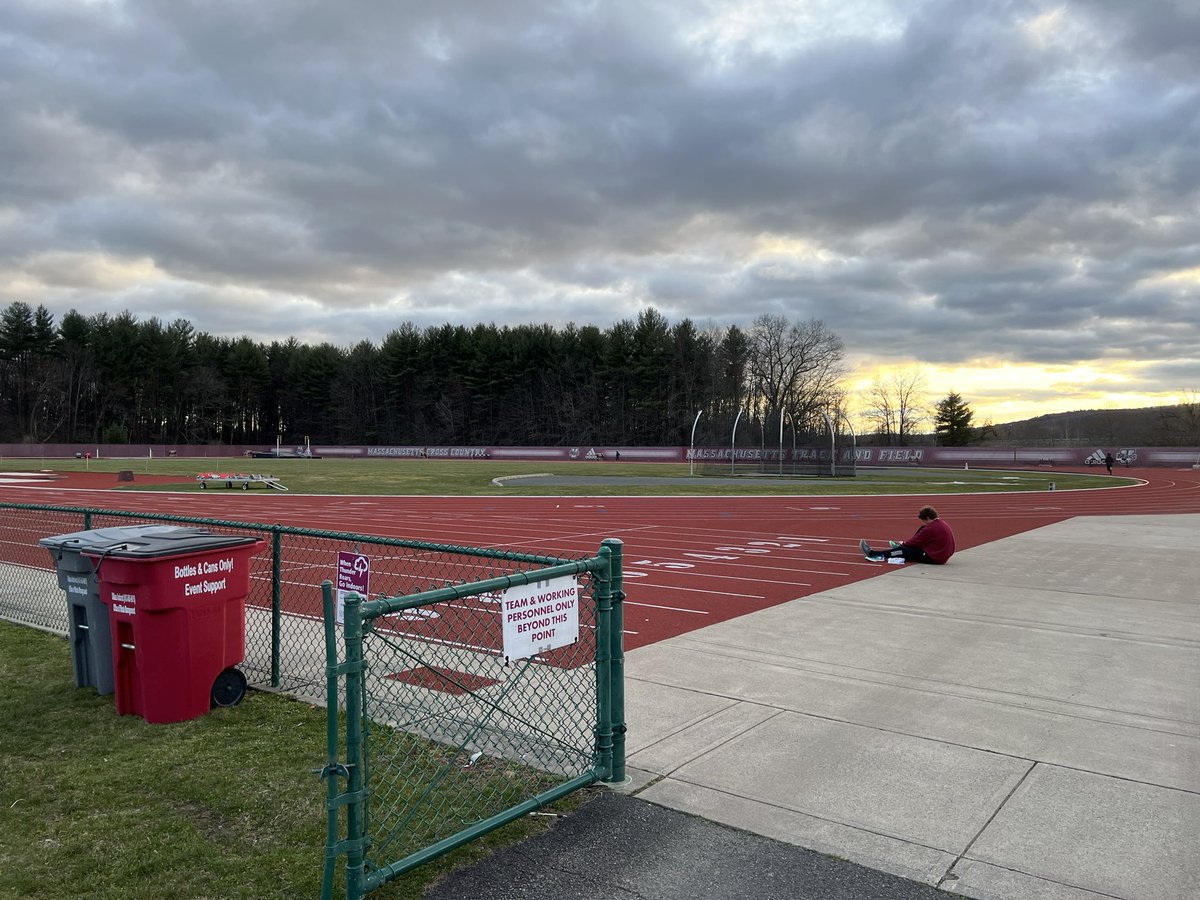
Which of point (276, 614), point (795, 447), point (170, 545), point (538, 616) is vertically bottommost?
point (276, 614)

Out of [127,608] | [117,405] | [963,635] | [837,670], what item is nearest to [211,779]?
[127,608]

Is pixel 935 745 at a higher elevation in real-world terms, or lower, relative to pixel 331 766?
lower

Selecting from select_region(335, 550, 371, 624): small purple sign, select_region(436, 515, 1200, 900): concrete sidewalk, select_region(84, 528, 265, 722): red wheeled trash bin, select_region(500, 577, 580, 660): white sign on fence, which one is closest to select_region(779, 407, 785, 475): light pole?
select_region(436, 515, 1200, 900): concrete sidewalk

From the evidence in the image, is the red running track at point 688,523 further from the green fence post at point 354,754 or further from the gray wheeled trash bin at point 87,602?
the green fence post at point 354,754

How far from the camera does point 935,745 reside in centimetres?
523

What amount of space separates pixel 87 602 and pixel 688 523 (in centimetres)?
1512

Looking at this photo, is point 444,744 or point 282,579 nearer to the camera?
point 444,744

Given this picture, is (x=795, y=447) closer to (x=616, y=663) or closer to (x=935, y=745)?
(x=935, y=745)

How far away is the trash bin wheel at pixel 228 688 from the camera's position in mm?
5777

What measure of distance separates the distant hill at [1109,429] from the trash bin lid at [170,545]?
8363cm

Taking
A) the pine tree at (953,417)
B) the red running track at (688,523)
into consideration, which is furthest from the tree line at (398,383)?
the red running track at (688,523)

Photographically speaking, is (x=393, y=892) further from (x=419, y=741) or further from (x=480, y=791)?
(x=419, y=741)

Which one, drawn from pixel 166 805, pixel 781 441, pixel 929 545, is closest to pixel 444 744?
pixel 166 805

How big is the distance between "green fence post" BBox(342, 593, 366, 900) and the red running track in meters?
4.87
